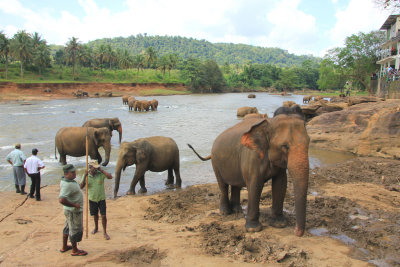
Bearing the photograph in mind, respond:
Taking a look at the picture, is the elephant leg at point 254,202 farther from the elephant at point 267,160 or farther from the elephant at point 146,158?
the elephant at point 146,158

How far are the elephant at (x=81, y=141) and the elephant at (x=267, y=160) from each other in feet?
25.6

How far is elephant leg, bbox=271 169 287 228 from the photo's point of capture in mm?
5623

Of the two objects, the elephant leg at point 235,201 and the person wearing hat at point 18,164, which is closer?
the elephant leg at point 235,201

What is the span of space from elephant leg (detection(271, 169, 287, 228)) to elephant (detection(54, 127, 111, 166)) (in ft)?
29.2

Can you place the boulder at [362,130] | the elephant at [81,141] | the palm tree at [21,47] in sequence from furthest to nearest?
the palm tree at [21,47], the elephant at [81,141], the boulder at [362,130]

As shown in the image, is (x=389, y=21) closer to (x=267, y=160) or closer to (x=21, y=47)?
(x=267, y=160)

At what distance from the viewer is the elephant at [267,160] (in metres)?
4.68

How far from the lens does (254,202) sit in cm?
554

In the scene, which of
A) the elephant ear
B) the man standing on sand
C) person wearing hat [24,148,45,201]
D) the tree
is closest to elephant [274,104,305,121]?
the elephant ear

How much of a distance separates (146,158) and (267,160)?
17.1 ft

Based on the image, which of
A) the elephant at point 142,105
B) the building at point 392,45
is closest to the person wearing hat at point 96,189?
the elephant at point 142,105

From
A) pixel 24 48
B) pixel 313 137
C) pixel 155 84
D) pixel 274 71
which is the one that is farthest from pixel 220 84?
pixel 313 137

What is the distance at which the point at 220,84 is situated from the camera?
99812mm

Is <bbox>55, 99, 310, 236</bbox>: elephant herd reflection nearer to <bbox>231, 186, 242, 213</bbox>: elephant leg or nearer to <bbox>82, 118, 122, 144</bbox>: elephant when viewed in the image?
<bbox>231, 186, 242, 213</bbox>: elephant leg
